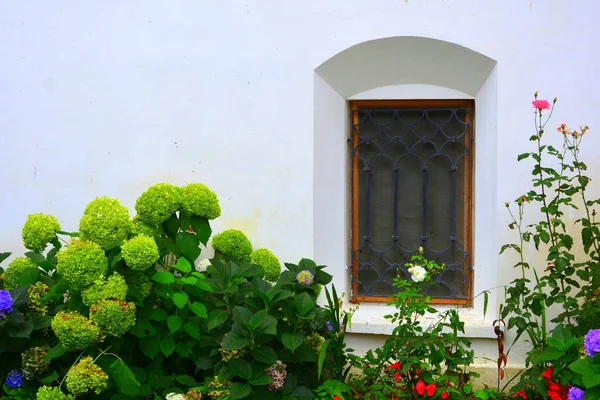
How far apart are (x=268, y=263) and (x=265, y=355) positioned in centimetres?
74

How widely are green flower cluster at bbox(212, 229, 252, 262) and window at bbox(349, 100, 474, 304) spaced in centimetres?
74

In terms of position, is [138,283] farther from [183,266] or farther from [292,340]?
[292,340]

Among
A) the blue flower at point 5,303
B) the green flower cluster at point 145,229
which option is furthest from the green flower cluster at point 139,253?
the blue flower at point 5,303

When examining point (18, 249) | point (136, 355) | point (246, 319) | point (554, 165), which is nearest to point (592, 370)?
point (554, 165)

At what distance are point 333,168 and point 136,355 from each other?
1.50 metres

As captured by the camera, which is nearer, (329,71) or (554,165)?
(554,165)

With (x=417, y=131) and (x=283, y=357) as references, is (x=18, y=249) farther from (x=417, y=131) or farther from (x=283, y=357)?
(x=417, y=131)

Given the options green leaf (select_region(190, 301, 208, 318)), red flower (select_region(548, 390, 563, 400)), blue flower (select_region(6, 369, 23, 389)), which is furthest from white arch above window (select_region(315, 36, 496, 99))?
blue flower (select_region(6, 369, 23, 389))

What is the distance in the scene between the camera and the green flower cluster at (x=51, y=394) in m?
3.23

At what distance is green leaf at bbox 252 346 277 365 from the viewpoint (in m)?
3.16

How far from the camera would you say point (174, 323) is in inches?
132

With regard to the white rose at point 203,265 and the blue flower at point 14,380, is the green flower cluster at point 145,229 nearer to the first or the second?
the white rose at point 203,265

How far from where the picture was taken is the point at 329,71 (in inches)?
161

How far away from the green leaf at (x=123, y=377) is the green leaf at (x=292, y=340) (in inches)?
26.0
